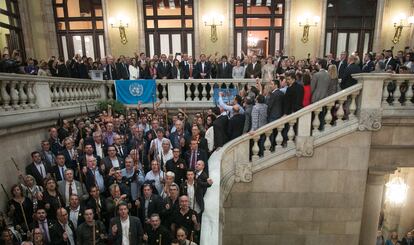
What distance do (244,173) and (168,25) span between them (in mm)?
9163

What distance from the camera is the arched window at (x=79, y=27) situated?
12859 mm

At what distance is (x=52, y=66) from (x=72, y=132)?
14.2 ft

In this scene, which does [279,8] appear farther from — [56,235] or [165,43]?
[56,235]

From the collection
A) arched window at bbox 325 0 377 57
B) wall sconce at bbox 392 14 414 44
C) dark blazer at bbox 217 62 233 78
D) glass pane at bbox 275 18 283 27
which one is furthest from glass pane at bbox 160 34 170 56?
wall sconce at bbox 392 14 414 44

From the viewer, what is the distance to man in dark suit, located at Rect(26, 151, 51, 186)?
5.23m

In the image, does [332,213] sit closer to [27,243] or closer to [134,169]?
[134,169]

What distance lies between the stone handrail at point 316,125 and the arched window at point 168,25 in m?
8.09

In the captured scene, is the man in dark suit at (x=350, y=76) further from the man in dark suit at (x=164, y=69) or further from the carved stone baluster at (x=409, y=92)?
the man in dark suit at (x=164, y=69)

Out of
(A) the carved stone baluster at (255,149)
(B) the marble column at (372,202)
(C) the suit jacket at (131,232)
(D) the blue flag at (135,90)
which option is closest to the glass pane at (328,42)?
(B) the marble column at (372,202)

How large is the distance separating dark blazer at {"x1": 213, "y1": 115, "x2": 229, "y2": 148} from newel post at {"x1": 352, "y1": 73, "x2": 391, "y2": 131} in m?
2.93

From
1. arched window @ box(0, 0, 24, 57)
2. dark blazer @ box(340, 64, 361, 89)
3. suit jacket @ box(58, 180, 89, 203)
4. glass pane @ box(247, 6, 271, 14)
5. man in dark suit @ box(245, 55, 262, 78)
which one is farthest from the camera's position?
glass pane @ box(247, 6, 271, 14)

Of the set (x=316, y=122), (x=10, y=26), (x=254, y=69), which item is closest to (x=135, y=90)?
(x=254, y=69)

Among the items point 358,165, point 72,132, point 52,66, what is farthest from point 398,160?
point 52,66

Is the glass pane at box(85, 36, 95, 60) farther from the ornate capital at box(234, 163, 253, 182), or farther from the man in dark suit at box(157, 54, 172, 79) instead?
the ornate capital at box(234, 163, 253, 182)
